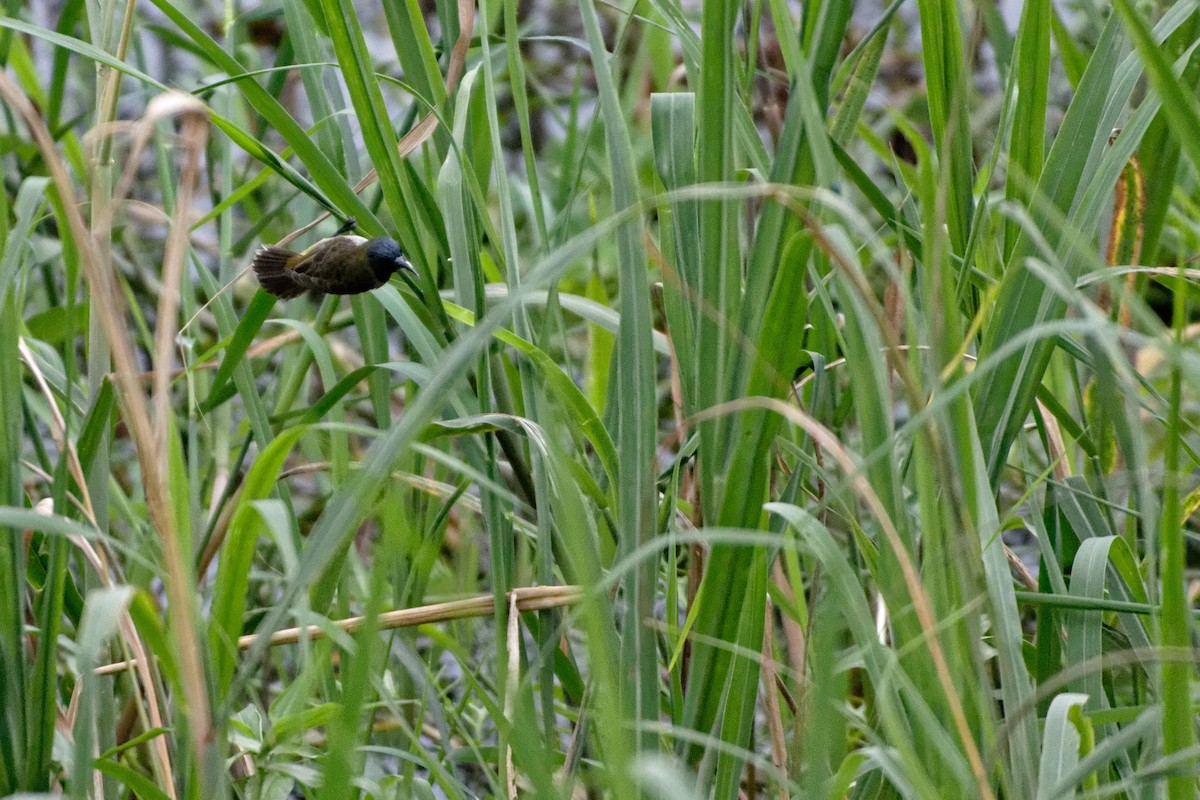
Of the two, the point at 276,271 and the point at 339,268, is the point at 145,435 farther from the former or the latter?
the point at 276,271

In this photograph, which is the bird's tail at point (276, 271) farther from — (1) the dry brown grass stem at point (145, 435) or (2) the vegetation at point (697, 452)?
(1) the dry brown grass stem at point (145, 435)

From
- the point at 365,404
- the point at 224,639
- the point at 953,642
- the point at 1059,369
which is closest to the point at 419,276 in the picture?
the point at 224,639

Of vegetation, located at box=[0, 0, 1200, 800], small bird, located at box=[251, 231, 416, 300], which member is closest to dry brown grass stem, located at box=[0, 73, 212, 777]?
vegetation, located at box=[0, 0, 1200, 800]

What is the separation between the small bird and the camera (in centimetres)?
95

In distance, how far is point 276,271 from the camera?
1.12 meters

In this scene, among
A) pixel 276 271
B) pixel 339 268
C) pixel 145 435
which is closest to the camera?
pixel 145 435

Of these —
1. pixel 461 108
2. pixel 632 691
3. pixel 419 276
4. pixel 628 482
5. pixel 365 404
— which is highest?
pixel 461 108

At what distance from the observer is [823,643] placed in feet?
1.69

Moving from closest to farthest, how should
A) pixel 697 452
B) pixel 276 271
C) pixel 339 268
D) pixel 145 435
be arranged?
pixel 145 435 → pixel 697 452 → pixel 339 268 → pixel 276 271

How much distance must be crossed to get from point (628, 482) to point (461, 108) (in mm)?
292

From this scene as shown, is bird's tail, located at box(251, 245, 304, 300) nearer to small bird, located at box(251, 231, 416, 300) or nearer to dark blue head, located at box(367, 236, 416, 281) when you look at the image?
small bird, located at box(251, 231, 416, 300)

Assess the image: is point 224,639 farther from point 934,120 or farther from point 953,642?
point 934,120

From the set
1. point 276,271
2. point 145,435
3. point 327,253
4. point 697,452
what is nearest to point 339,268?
point 327,253

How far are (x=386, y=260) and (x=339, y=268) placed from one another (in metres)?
0.05
